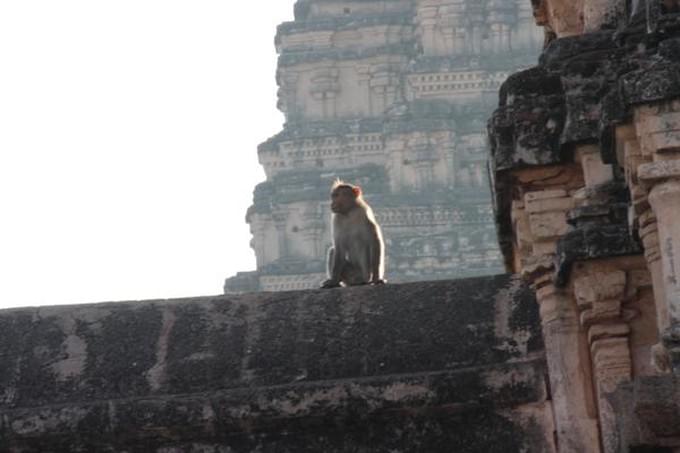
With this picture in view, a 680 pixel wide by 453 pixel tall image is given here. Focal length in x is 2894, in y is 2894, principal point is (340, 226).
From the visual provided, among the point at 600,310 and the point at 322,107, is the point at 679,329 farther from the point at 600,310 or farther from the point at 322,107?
the point at 322,107

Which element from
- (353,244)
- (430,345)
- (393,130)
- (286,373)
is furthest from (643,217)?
(393,130)

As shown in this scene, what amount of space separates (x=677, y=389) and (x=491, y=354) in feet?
10.4

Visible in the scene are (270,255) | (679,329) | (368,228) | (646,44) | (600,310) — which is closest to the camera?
(679,329)

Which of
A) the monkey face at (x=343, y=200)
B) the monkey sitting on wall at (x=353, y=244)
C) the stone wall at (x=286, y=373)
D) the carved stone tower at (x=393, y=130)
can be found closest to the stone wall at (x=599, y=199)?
the stone wall at (x=286, y=373)

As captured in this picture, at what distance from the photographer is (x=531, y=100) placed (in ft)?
28.2

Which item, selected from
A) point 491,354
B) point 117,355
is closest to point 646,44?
point 491,354

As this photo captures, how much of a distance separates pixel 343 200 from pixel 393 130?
3942cm

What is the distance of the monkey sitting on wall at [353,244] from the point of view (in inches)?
576

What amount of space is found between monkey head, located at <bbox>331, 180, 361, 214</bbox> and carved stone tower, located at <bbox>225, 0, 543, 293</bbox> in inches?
1447

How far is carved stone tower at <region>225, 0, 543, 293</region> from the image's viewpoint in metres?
54.0

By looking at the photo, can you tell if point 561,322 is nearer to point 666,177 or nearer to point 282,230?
point 666,177

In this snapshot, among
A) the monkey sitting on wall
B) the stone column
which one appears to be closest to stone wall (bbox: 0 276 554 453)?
the stone column

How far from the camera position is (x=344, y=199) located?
15.7 meters

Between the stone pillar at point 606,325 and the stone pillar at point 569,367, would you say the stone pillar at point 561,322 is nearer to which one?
the stone pillar at point 569,367
